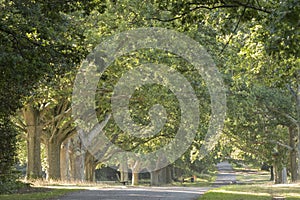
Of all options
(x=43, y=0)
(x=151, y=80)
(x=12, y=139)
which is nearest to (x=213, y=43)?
(x=151, y=80)

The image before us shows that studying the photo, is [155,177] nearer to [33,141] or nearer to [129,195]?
[33,141]

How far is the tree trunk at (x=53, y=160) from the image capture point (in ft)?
115

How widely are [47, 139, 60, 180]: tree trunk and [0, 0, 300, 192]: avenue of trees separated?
2.8 inches

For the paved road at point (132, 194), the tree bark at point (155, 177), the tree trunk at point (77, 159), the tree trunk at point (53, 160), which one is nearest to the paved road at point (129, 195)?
the paved road at point (132, 194)

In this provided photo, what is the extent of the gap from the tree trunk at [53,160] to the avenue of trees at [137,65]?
0.07 m

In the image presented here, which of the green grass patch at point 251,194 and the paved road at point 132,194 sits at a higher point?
the paved road at point 132,194

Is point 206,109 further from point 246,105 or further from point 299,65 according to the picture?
point 299,65

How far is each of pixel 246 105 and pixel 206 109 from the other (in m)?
2.49

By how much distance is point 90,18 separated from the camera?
25.1 metres

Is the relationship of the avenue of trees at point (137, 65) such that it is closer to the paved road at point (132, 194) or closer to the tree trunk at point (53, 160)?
the tree trunk at point (53, 160)

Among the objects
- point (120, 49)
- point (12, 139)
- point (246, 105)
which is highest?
point (120, 49)

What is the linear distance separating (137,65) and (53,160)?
12.5 meters

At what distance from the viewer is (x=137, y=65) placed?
82.6ft

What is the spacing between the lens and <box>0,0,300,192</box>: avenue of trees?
13.2m
